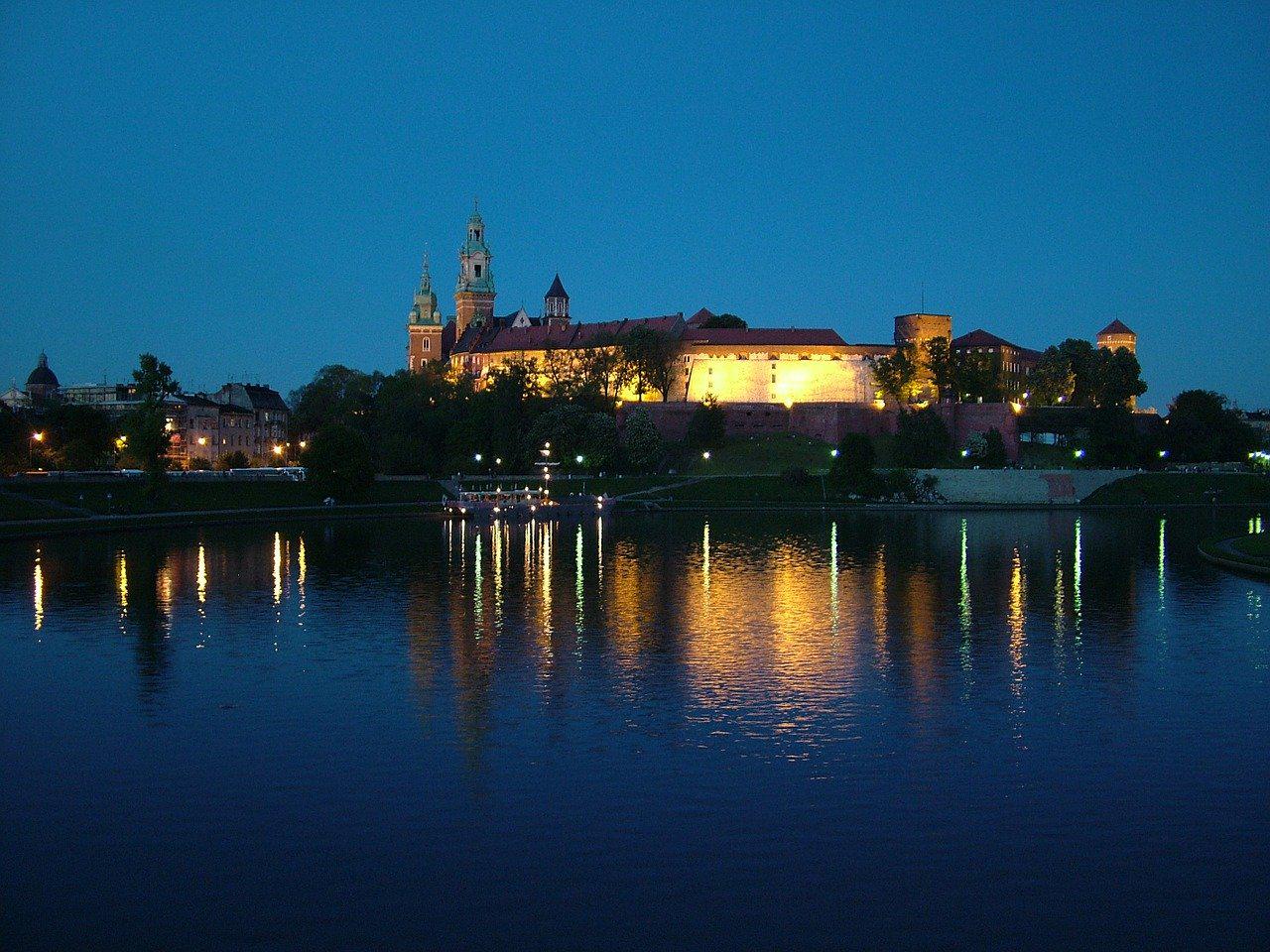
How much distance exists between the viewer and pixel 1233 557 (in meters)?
33.1

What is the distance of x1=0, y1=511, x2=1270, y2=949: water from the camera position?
364 inches

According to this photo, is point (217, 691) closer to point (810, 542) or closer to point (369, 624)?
point (369, 624)

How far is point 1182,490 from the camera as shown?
6831 cm

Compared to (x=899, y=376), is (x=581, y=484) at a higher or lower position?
lower

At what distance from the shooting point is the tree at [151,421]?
170 ft

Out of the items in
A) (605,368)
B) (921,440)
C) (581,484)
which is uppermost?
(605,368)

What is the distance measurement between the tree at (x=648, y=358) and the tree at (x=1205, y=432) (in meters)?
32.6

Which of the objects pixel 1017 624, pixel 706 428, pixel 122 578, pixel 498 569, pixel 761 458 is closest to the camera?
pixel 1017 624

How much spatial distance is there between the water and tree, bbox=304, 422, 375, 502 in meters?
33.1

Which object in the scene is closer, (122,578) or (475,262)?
(122,578)

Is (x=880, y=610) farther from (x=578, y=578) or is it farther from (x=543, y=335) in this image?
(x=543, y=335)

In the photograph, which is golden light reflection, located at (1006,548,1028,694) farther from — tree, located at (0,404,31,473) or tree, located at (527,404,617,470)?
tree, located at (0,404,31,473)

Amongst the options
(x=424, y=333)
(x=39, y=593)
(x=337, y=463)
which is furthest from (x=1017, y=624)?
(x=424, y=333)

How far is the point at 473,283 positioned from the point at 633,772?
354 ft
